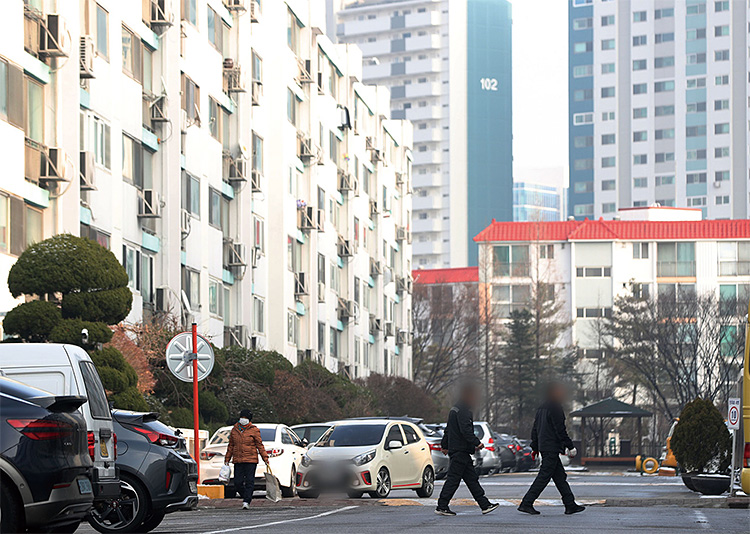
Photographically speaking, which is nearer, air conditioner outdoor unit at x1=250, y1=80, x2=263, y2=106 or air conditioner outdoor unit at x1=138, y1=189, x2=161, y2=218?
air conditioner outdoor unit at x1=138, y1=189, x2=161, y2=218

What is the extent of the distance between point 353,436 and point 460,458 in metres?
6.16

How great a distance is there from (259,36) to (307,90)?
762cm

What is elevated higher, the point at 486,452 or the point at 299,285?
the point at 299,285

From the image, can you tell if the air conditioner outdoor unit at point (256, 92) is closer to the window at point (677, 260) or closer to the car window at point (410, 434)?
the car window at point (410, 434)

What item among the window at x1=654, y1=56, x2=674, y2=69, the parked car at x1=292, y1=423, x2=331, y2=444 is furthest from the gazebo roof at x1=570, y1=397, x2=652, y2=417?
the window at x1=654, y1=56, x2=674, y2=69

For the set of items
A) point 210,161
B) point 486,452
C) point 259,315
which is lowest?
point 486,452

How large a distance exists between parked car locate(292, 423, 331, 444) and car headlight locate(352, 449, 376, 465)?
5.60 meters

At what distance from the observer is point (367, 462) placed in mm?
23828

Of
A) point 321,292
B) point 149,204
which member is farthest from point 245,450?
point 321,292

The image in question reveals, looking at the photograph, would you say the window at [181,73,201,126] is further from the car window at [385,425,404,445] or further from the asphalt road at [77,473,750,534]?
the asphalt road at [77,473,750,534]

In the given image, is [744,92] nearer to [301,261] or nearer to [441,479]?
[301,261]

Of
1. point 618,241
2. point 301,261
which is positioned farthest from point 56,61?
point 618,241

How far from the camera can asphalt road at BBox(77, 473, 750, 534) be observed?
15.7m

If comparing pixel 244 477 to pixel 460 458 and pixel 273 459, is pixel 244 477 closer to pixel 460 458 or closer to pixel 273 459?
pixel 273 459
